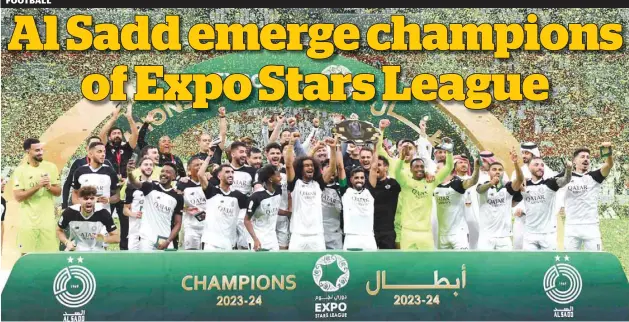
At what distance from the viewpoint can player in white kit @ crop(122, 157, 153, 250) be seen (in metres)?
14.0

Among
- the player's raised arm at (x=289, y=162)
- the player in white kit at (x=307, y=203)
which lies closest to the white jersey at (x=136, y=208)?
the player's raised arm at (x=289, y=162)

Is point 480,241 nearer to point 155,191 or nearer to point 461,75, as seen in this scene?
point 461,75

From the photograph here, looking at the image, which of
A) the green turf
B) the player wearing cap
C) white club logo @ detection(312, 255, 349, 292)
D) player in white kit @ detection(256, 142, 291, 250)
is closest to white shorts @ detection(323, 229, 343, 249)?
player in white kit @ detection(256, 142, 291, 250)

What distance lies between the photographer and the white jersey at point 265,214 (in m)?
13.4

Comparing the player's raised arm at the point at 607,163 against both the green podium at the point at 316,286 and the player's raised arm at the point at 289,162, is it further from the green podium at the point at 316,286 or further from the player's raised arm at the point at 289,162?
the player's raised arm at the point at 289,162

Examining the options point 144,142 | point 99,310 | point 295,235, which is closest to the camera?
point 99,310

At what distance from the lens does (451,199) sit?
14070mm

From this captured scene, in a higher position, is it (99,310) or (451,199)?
(451,199)

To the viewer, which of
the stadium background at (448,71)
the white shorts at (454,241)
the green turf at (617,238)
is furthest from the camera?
the green turf at (617,238)

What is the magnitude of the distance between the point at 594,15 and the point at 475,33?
182 centimetres

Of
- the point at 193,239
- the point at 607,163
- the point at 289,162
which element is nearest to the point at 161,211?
the point at 193,239

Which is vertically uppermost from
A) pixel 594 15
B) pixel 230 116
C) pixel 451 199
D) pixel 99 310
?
pixel 594 15

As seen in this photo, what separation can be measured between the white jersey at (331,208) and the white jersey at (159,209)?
1644mm

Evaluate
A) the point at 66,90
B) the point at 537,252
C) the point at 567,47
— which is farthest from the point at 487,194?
the point at 66,90
